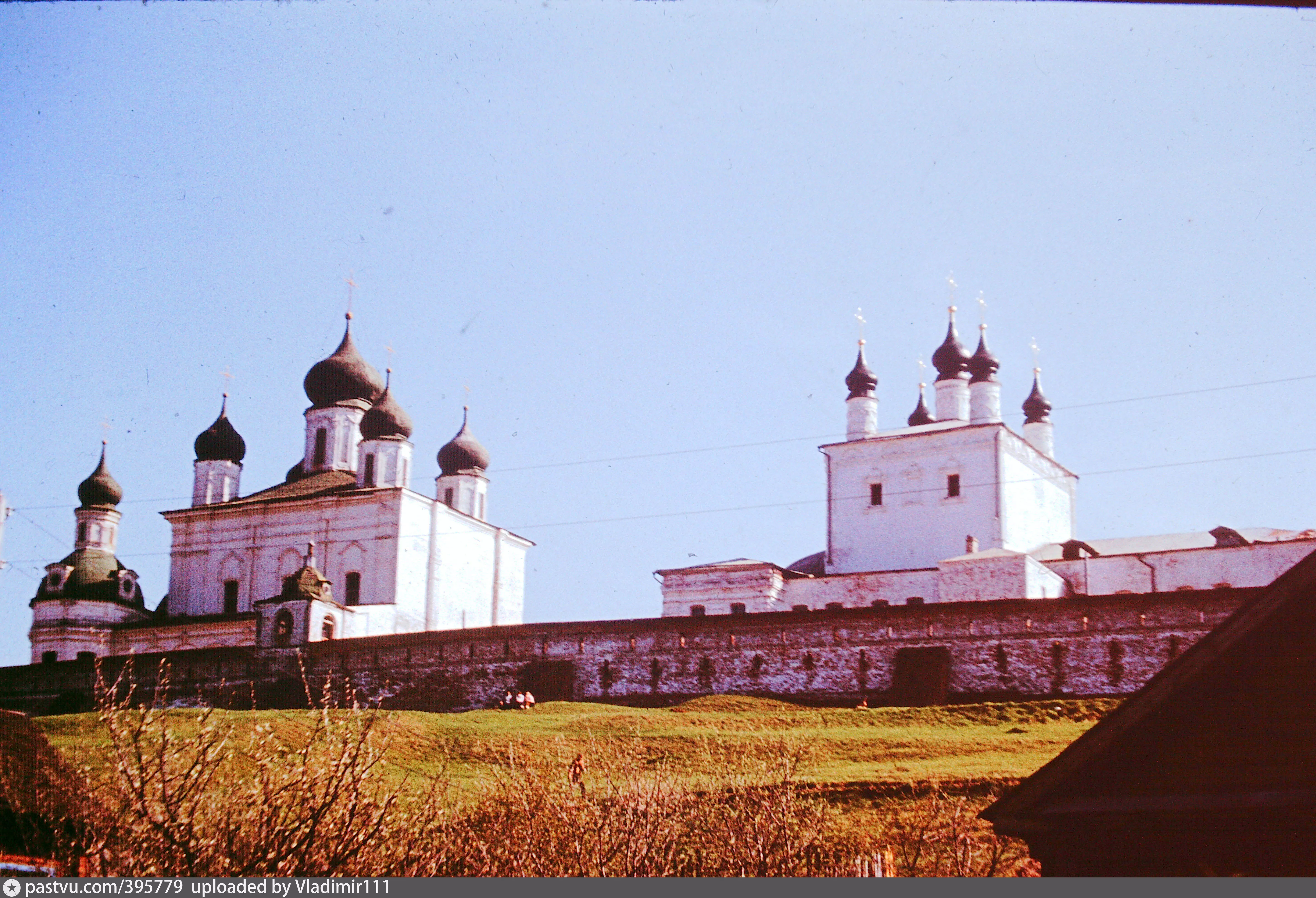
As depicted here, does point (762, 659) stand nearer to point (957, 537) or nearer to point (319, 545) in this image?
point (957, 537)

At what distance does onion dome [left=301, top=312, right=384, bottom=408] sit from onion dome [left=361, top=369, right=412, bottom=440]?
6.57 ft

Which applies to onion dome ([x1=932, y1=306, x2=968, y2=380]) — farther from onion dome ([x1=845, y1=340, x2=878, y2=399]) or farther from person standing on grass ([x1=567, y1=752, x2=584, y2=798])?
person standing on grass ([x1=567, y1=752, x2=584, y2=798])

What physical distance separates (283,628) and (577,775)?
2081 centimetres

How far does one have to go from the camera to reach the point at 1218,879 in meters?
6.67

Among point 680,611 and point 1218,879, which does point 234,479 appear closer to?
point 680,611

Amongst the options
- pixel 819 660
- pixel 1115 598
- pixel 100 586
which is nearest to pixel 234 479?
pixel 100 586

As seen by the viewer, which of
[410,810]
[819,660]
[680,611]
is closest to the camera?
[410,810]

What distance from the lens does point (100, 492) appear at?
43.9m

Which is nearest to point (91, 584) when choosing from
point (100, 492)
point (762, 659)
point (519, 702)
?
point (100, 492)

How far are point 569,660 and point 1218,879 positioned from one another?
22955mm

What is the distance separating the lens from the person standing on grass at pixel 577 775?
485 inches

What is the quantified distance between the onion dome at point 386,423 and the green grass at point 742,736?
52.9ft

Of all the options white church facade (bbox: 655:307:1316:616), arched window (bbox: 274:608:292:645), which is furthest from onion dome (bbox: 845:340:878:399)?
arched window (bbox: 274:608:292:645)

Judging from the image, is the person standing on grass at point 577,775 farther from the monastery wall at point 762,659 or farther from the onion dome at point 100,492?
the onion dome at point 100,492
